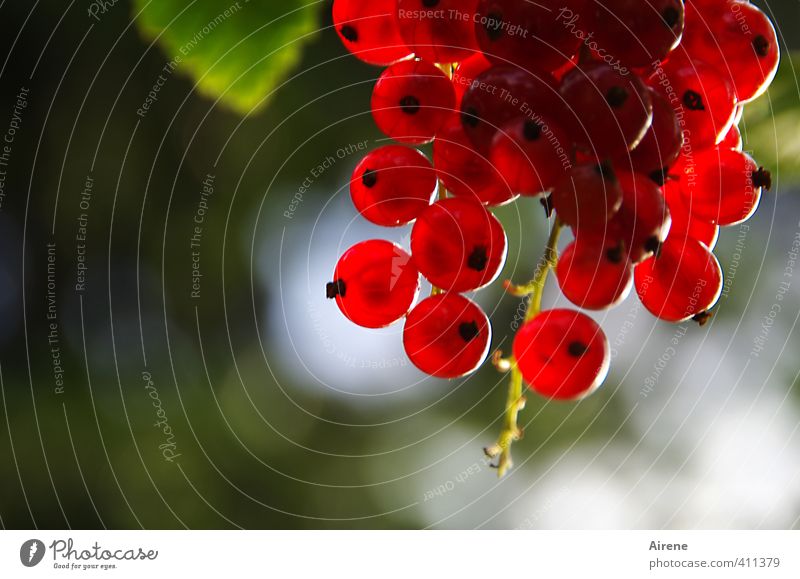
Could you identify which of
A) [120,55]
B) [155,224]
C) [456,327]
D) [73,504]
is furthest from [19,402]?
[456,327]

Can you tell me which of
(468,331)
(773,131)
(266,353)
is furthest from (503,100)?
(266,353)

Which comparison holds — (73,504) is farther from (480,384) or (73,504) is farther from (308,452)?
(480,384)

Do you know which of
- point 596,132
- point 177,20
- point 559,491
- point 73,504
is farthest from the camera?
point 73,504

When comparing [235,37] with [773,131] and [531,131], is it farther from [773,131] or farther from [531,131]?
[773,131]
